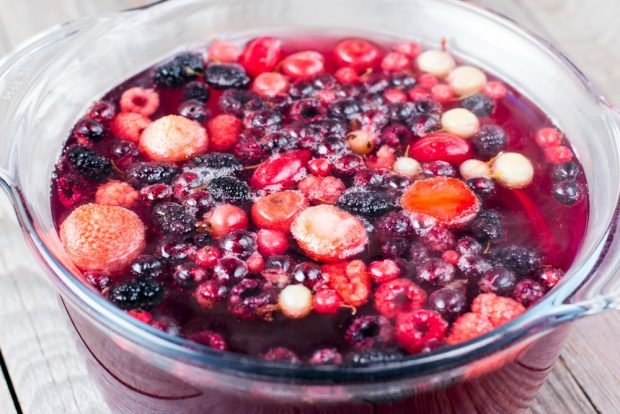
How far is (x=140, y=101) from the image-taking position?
1484mm

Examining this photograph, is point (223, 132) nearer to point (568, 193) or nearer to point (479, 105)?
point (479, 105)

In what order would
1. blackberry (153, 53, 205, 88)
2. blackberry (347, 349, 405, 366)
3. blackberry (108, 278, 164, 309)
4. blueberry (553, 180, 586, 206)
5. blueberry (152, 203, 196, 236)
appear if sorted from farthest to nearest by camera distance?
blackberry (153, 53, 205, 88)
blueberry (553, 180, 586, 206)
blueberry (152, 203, 196, 236)
blackberry (108, 278, 164, 309)
blackberry (347, 349, 405, 366)

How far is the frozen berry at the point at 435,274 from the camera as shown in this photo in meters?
1.16

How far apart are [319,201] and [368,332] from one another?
27cm

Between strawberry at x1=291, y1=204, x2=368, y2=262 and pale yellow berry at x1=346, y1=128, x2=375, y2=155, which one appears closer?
strawberry at x1=291, y1=204, x2=368, y2=262

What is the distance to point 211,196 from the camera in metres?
1.27

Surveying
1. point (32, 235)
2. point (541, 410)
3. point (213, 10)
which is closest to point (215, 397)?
point (32, 235)

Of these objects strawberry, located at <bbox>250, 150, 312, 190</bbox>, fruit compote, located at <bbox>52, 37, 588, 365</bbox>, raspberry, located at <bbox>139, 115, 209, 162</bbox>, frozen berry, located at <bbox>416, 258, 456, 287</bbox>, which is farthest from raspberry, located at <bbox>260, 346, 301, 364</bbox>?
raspberry, located at <bbox>139, 115, 209, 162</bbox>

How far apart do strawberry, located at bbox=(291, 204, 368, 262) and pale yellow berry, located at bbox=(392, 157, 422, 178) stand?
143 millimetres

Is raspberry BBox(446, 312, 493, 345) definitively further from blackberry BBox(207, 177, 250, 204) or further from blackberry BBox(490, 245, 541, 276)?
blackberry BBox(207, 177, 250, 204)

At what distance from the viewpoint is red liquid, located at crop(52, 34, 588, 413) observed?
3.52 feet

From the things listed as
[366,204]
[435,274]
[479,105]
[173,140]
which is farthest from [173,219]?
[479,105]

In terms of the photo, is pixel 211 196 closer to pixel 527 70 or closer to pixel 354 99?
pixel 354 99

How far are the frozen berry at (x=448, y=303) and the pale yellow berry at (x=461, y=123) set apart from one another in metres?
0.39
